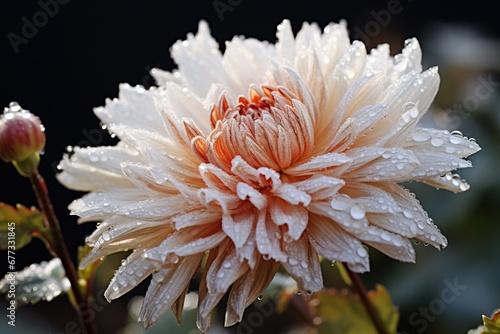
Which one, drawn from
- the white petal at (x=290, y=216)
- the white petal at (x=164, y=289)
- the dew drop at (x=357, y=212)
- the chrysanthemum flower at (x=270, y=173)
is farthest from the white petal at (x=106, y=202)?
the dew drop at (x=357, y=212)

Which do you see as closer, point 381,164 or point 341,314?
point 381,164

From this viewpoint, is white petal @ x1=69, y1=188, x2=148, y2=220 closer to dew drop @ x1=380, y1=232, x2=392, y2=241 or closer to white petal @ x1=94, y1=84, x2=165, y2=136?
white petal @ x1=94, y1=84, x2=165, y2=136

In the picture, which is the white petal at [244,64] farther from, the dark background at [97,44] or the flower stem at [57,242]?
the dark background at [97,44]

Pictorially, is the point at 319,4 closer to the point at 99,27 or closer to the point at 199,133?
the point at 99,27

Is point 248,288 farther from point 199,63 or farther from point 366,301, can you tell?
point 199,63

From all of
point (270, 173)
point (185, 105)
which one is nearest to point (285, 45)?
point (185, 105)
